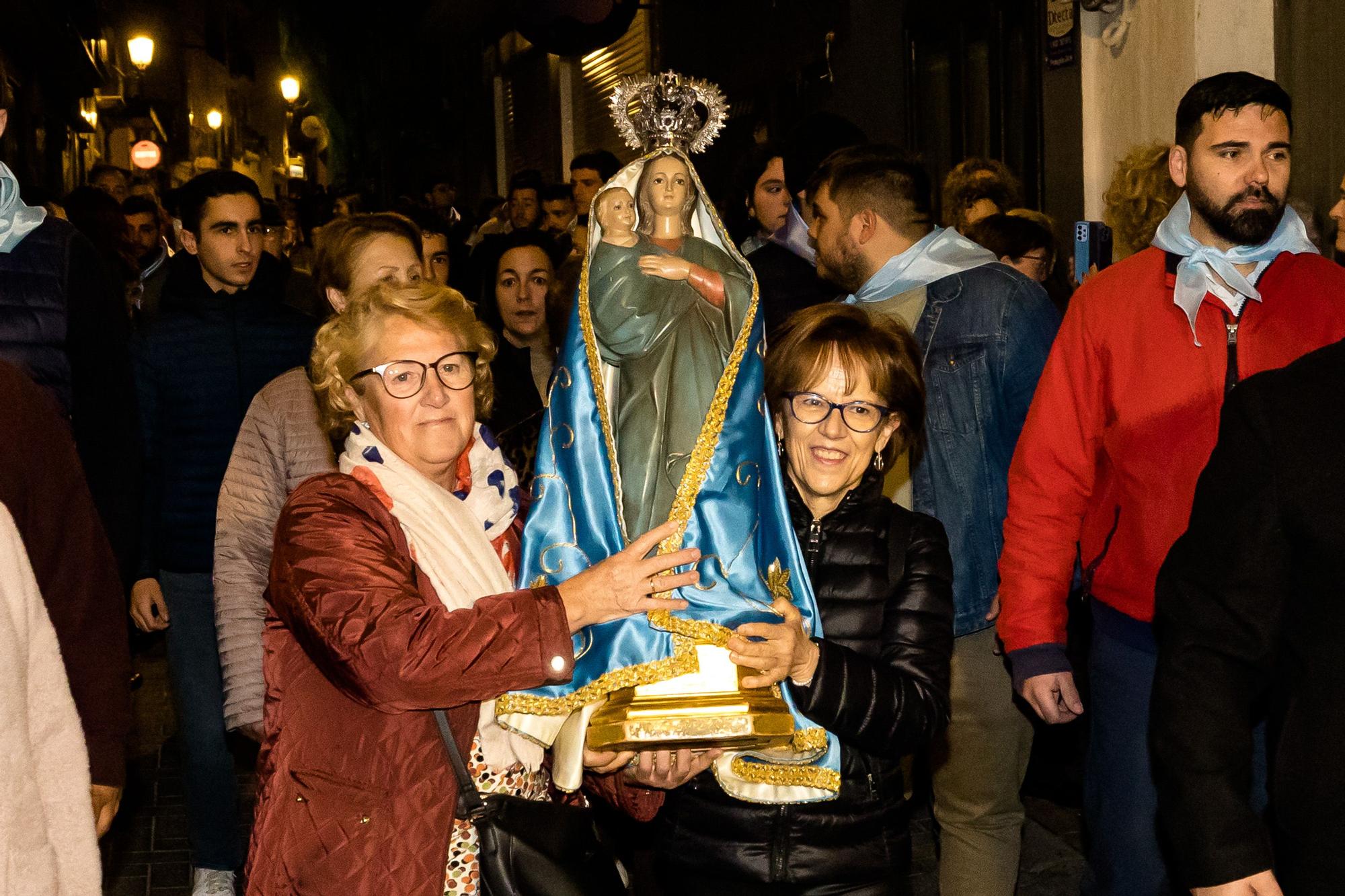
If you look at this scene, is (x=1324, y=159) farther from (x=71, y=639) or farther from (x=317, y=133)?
(x=317, y=133)

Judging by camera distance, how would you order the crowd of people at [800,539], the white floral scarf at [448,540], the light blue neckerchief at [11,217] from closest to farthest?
1. the crowd of people at [800,539]
2. the white floral scarf at [448,540]
3. the light blue neckerchief at [11,217]

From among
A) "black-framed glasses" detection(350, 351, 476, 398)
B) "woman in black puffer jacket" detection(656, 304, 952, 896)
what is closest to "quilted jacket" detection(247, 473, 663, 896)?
"black-framed glasses" detection(350, 351, 476, 398)

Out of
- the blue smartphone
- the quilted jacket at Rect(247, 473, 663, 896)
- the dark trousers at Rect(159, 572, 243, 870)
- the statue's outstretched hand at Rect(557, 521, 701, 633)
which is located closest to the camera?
the quilted jacket at Rect(247, 473, 663, 896)

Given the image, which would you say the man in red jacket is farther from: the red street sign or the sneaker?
the red street sign

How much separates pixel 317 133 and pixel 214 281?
3554cm

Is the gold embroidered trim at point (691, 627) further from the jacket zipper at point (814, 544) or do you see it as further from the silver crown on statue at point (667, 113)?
the silver crown on statue at point (667, 113)

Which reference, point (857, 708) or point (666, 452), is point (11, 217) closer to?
point (666, 452)

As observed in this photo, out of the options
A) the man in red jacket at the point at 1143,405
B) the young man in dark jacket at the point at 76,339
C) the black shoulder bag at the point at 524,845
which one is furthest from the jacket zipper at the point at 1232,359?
the young man in dark jacket at the point at 76,339

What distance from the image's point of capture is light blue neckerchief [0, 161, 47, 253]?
4.11m

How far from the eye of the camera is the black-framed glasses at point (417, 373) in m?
3.09

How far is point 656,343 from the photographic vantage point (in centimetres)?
338

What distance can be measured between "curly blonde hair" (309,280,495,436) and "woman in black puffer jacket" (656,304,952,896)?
0.66 m

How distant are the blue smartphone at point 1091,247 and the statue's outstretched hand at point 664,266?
3.07 m

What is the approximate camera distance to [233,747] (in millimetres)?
5238
